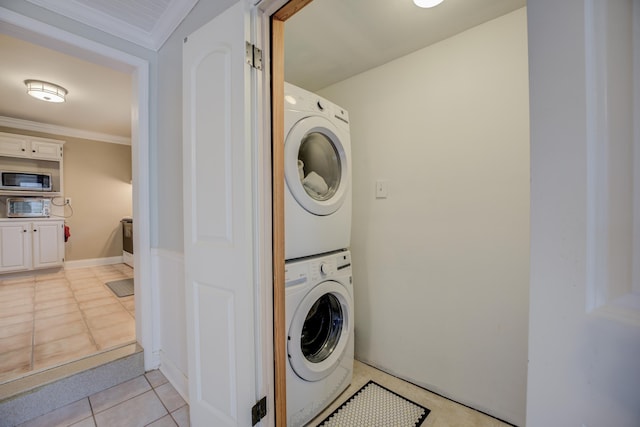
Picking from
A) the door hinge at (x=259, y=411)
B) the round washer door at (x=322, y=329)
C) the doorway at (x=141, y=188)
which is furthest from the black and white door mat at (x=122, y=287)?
the door hinge at (x=259, y=411)

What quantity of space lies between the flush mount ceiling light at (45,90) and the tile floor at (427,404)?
3.92 m

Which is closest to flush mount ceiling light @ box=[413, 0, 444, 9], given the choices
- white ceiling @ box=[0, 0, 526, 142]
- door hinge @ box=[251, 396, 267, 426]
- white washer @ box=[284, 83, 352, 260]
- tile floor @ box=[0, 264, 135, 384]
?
white ceiling @ box=[0, 0, 526, 142]

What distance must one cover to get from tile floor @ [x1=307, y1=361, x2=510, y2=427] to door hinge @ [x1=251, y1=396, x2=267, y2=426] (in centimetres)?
43

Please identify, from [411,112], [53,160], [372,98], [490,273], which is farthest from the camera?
[53,160]

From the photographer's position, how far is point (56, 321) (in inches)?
84.2

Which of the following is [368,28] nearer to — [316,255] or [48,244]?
[316,255]

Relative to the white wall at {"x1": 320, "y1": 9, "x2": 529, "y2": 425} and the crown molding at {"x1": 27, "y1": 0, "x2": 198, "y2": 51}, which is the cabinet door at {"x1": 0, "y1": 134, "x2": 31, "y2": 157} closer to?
the crown molding at {"x1": 27, "y1": 0, "x2": 198, "y2": 51}

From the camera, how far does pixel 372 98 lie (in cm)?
181

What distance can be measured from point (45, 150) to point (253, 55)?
4653 mm

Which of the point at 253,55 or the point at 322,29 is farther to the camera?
the point at 322,29

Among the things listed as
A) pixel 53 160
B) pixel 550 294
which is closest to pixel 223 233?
pixel 550 294

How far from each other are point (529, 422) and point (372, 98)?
1839 millimetres

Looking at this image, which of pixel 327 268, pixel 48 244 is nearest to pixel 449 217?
pixel 327 268

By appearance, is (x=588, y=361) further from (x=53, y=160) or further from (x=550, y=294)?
(x=53, y=160)
